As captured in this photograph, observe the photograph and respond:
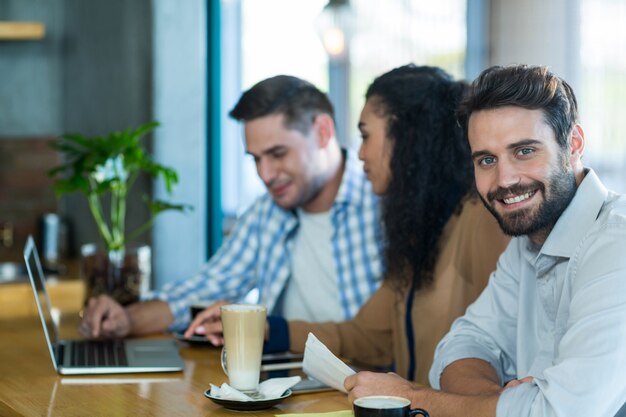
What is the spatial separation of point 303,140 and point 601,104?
95.5 inches

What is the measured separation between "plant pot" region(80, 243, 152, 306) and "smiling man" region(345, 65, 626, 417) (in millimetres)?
1157

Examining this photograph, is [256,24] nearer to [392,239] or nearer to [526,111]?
[392,239]

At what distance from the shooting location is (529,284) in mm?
1899

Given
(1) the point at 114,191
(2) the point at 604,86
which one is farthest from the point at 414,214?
(2) the point at 604,86

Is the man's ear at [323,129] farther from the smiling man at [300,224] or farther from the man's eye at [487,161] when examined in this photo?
the man's eye at [487,161]

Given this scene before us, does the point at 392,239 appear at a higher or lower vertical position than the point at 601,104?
lower

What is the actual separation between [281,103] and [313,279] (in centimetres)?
50

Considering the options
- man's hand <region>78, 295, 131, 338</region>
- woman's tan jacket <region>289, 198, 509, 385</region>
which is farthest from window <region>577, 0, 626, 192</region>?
man's hand <region>78, 295, 131, 338</region>

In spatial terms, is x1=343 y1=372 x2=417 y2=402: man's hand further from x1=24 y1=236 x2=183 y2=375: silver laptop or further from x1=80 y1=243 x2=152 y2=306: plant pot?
x1=80 y1=243 x2=152 y2=306: plant pot

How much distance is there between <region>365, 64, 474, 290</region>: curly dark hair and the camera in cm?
→ 242

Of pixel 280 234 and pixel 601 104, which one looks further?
pixel 601 104

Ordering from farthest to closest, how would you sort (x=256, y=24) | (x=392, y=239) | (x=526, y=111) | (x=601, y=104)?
(x=256, y=24) → (x=601, y=104) → (x=392, y=239) → (x=526, y=111)

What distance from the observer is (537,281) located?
1823mm

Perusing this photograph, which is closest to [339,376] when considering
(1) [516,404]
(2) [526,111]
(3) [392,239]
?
(1) [516,404]
